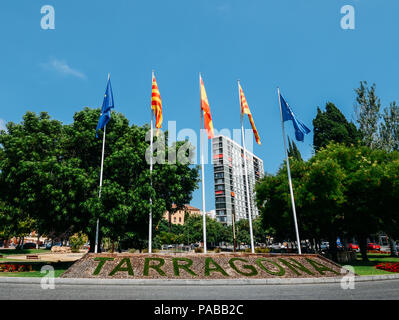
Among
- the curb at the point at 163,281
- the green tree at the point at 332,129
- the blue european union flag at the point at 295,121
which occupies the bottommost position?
the curb at the point at 163,281

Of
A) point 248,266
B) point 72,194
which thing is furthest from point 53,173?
point 248,266

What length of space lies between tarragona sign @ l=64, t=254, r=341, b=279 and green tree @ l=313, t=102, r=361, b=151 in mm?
33554

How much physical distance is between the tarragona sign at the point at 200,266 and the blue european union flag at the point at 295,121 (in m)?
8.12

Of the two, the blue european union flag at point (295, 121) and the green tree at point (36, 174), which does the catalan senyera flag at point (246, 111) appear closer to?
the blue european union flag at point (295, 121)

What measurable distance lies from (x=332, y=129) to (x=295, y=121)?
30.1m

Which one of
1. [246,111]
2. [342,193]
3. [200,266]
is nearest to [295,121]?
[246,111]

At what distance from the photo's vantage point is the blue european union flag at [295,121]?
18.7 metres

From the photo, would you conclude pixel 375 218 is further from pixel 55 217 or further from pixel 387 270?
pixel 55 217

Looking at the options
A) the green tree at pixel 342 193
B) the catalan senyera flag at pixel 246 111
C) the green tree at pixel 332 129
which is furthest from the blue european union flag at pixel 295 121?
the green tree at pixel 332 129

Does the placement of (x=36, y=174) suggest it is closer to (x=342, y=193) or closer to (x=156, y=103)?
(x=156, y=103)

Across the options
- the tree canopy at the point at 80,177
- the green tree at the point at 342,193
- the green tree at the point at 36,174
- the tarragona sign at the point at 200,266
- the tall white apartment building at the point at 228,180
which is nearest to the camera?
the tarragona sign at the point at 200,266

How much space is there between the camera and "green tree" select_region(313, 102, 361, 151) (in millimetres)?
44094

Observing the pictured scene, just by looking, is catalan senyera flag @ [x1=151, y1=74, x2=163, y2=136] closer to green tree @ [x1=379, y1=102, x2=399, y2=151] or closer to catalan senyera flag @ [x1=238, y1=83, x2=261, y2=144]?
catalan senyera flag @ [x1=238, y1=83, x2=261, y2=144]
